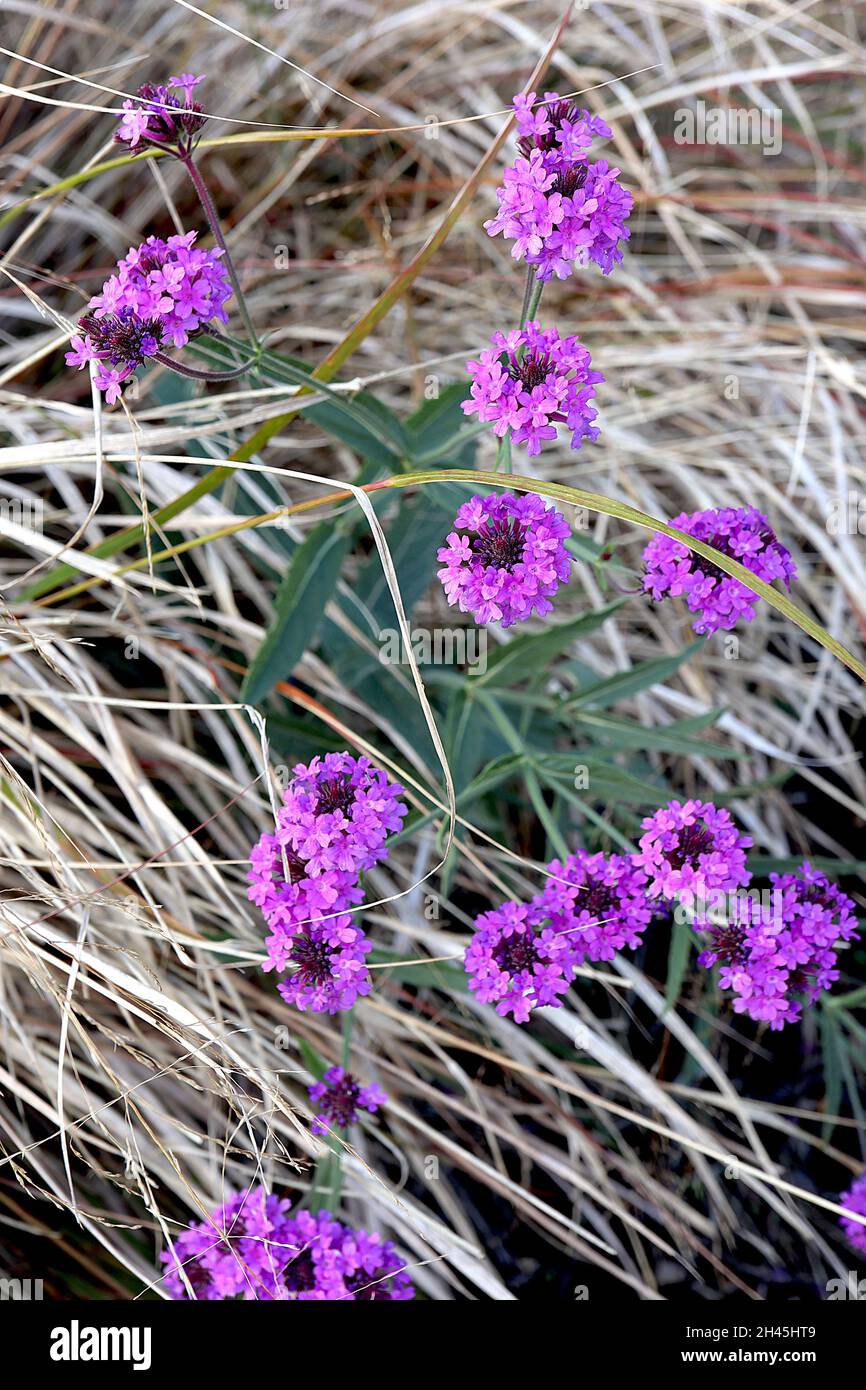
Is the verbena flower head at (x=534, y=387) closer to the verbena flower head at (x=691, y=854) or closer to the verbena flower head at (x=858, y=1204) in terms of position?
the verbena flower head at (x=691, y=854)

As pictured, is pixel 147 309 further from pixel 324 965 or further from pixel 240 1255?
pixel 240 1255

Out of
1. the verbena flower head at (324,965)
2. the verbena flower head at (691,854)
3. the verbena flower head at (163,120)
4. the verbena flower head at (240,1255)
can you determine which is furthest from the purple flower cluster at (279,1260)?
the verbena flower head at (163,120)

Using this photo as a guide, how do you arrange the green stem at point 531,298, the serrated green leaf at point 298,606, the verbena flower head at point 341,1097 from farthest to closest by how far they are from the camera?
the serrated green leaf at point 298,606 → the verbena flower head at point 341,1097 → the green stem at point 531,298

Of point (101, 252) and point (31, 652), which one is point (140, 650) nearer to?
point (31, 652)

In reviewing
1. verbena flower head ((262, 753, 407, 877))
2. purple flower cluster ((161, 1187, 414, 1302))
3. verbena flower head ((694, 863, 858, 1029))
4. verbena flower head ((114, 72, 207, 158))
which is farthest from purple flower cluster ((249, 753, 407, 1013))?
verbena flower head ((114, 72, 207, 158))

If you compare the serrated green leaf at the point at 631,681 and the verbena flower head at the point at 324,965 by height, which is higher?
the serrated green leaf at the point at 631,681

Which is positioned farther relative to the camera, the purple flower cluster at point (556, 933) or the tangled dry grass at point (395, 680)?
the tangled dry grass at point (395, 680)

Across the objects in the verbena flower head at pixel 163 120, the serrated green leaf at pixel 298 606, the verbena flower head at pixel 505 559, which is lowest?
the verbena flower head at pixel 505 559
